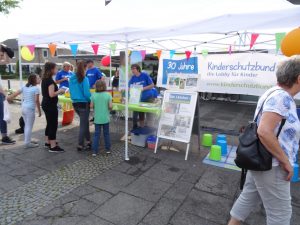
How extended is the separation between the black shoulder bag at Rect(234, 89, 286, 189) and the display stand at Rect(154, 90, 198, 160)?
2581 millimetres

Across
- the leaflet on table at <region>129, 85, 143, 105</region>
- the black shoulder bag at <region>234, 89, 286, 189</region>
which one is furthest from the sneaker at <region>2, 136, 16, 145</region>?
the black shoulder bag at <region>234, 89, 286, 189</region>

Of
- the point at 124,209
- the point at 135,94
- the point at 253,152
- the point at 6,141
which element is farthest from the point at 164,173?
the point at 6,141

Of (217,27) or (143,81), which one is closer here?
(217,27)

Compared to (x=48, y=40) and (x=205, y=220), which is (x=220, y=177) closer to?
(x=205, y=220)

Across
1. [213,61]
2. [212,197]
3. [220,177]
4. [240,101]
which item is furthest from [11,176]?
[240,101]

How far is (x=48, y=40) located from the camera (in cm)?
463

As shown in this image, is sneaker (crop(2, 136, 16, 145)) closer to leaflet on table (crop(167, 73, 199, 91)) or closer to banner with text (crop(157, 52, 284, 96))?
leaflet on table (crop(167, 73, 199, 91))

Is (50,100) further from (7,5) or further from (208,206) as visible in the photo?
(7,5)

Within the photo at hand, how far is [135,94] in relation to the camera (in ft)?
16.5

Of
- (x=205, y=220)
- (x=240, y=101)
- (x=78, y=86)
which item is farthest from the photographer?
(x=240, y=101)

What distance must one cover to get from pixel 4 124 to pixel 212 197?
4225 mm

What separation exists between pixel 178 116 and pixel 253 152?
112 inches

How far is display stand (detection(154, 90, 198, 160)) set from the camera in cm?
435

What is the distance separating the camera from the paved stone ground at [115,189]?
2613 millimetres
